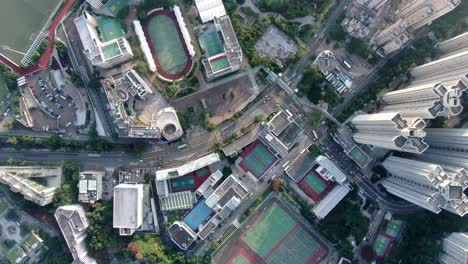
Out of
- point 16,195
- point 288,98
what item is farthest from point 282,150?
point 16,195

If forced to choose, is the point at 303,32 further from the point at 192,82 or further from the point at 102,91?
the point at 102,91

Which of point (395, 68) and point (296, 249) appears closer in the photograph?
point (395, 68)

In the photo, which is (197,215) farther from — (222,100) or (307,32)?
(307,32)

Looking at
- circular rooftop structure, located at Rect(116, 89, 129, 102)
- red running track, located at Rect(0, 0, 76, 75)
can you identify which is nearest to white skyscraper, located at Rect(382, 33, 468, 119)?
circular rooftop structure, located at Rect(116, 89, 129, 102)

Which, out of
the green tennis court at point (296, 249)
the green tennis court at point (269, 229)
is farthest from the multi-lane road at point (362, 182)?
the green tennis court at point (269, 229)

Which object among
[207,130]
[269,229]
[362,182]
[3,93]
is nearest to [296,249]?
[269,229]

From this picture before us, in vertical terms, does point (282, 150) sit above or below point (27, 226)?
below

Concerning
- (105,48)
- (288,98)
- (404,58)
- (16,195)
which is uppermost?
(105,48)

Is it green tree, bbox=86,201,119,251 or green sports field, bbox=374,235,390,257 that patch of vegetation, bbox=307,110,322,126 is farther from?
green tree, bbox=86,201,119,251
